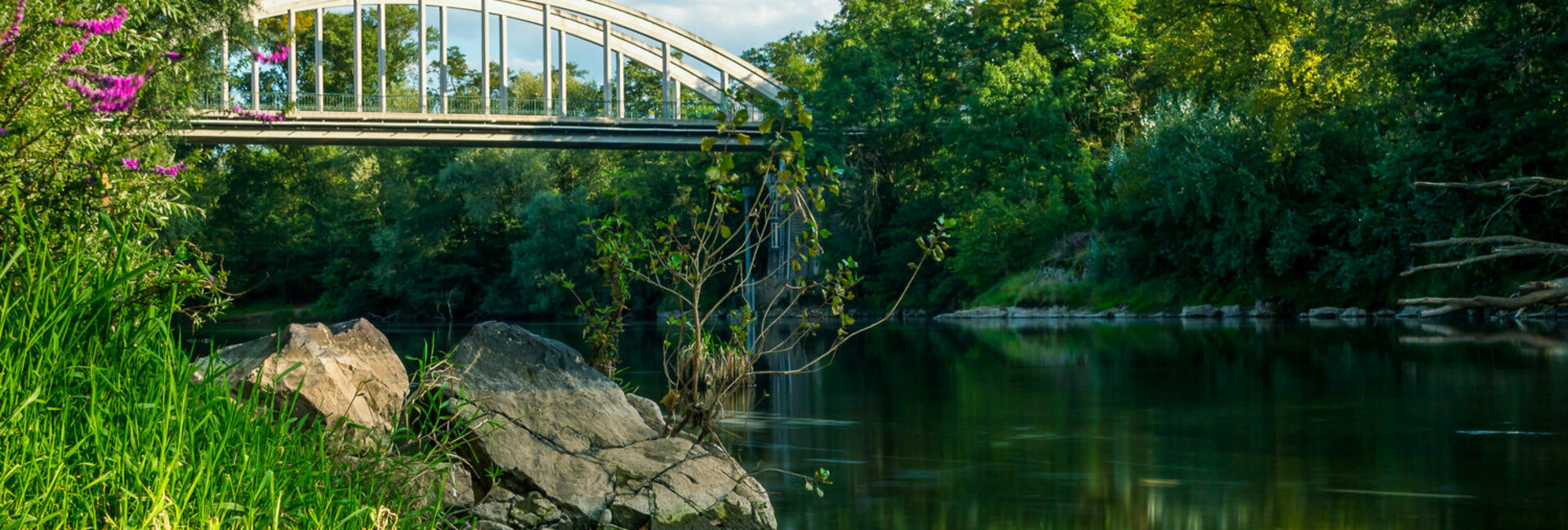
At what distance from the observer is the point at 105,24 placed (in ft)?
27.6

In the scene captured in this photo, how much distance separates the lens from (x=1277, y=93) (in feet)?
107

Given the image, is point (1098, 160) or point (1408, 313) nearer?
point (1408, 313)

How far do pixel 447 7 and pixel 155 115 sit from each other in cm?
3906

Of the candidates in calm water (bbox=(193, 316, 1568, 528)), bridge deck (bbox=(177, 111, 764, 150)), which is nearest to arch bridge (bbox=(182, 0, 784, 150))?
bridge deck (bbox=(177, 111, 764, 150))

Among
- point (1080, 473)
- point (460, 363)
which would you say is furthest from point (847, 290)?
point (460, 363)

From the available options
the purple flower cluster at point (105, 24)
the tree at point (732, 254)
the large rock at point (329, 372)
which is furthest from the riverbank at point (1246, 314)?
the purple flower cluster at point (105, 24)

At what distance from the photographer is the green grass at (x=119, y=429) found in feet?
13.7

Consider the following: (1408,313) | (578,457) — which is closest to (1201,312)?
(1408,313)

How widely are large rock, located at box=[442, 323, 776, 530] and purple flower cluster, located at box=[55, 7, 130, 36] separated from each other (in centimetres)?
284

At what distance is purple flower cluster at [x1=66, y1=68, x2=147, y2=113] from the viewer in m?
8.54

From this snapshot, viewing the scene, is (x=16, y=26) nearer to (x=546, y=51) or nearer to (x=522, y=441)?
(x=522, y=441)

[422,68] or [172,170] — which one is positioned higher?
[422,68]

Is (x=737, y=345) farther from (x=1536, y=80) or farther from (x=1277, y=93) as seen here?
(x=1277, y=93)

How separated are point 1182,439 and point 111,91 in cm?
816
